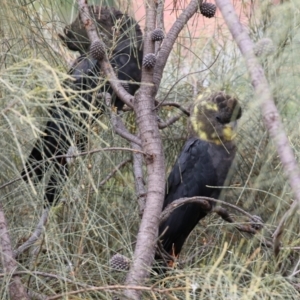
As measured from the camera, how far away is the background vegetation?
4.14 ft

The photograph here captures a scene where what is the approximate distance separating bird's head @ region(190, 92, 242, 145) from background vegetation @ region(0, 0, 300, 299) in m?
0.04

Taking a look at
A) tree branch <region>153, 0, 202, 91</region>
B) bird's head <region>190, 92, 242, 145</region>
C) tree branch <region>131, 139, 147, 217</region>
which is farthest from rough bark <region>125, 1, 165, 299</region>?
bird's head <region>190, 92, 242, 145</region>

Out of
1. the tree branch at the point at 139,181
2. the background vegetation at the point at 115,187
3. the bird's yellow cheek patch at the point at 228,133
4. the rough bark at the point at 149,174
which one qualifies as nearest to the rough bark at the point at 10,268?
the background vegetation at the point at 115,187

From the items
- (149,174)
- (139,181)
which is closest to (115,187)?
(139,181)

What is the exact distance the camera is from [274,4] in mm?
1959

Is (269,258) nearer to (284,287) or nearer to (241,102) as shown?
(284,287)

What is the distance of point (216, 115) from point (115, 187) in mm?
423

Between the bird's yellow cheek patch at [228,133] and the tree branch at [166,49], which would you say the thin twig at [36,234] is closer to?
the tree branch at [166,49]

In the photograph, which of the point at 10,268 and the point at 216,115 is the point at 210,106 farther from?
the point at 10,268

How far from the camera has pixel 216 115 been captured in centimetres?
217

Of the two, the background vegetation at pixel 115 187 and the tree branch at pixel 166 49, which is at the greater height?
the tree branch at pixel 166 49

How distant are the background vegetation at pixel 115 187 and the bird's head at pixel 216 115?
1.5 inches

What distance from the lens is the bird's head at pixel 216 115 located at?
209 centimetres

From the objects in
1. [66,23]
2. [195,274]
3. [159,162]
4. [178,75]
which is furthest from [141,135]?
[178,75]
